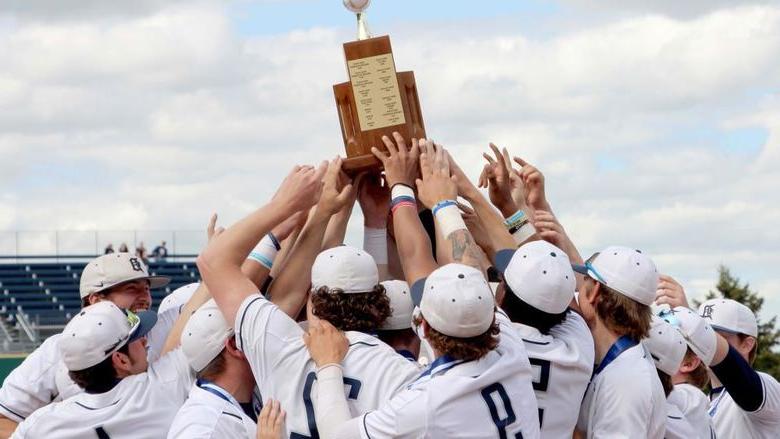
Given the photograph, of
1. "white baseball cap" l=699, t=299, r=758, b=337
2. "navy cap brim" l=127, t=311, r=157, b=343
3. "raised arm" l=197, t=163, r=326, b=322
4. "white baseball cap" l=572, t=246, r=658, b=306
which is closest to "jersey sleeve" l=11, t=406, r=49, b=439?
"navy cap brim" l=127, t=311, r=157, b=343

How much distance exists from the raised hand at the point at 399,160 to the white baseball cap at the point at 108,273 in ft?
5.64

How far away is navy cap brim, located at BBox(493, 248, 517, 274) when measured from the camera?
5.82 m

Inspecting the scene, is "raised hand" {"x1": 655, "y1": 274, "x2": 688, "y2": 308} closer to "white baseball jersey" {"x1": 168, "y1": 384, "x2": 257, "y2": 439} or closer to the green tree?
"white baseball jersey" {"x1": 168, "y1": 384, "x2": 257, "y2": 439}

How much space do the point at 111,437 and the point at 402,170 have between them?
194cm

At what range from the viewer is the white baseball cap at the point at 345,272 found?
207 inches

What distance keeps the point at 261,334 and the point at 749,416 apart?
3319 millimetres

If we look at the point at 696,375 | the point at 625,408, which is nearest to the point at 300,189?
the point at 625,408

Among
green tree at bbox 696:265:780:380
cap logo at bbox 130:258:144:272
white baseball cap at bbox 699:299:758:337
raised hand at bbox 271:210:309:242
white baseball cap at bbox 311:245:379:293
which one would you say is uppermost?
raised hand at bbox 271:210:309:242

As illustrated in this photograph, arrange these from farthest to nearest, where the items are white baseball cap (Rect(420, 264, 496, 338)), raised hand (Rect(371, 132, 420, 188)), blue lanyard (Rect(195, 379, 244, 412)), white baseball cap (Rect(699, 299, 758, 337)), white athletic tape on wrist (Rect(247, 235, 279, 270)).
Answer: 1. white baseball cap (Rect(699, 299, 758, 337))
2. raised hand (Rect(371, 132, 420, 188))
3. white athletic tape on wrist (Rect(247, 235, 279, 270))
4. blue lanyard (Rect(195, 379, 244, 412))
5. white baseball cap (Rect(420, 264, 496, 338))

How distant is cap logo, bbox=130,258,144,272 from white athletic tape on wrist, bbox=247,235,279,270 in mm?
1498

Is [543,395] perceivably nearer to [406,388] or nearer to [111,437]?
[406,388]

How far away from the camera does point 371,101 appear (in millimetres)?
6512

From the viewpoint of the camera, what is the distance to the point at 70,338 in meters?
5.55

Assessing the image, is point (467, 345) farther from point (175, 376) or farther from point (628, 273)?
point (175, 376)
